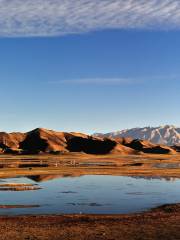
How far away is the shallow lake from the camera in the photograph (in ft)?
139

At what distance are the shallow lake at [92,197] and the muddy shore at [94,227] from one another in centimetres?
395

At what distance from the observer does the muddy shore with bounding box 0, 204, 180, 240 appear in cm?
2969

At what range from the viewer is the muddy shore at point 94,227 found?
29.7 m

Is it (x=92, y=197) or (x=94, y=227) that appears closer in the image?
(x=94, y=227)

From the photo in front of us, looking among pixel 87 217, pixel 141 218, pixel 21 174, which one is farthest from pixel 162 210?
pixel 21 174

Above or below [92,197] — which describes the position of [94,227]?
above

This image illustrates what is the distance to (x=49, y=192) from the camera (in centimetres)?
5547

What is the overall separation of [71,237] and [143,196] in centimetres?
2388

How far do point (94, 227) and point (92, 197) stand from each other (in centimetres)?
1884

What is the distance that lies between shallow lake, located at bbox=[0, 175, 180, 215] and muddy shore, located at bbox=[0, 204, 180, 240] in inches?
156

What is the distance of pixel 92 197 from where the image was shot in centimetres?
5134

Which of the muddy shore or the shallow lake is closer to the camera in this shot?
the muddy shore

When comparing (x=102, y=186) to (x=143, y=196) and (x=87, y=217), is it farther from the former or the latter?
(x=87, y=217)

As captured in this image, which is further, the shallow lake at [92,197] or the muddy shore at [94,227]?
the shallow lake at [92,197]
